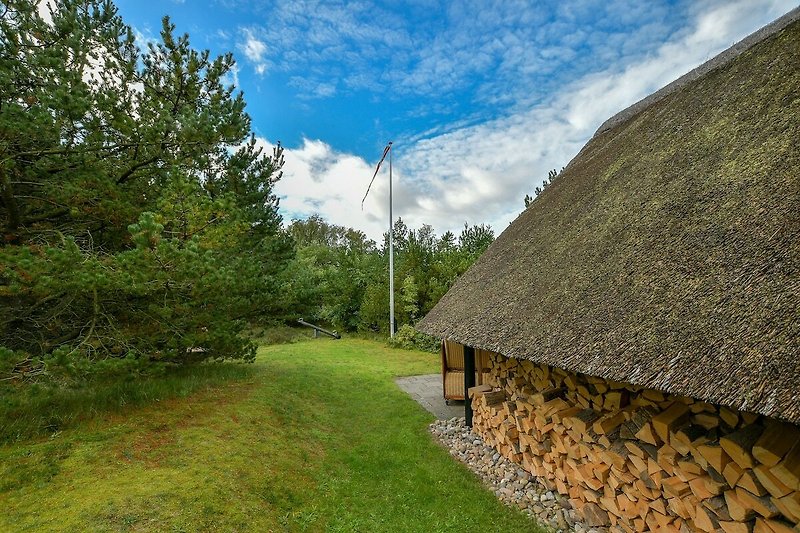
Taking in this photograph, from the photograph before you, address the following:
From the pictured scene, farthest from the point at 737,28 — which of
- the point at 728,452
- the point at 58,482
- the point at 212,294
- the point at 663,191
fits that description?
the point at 58,482

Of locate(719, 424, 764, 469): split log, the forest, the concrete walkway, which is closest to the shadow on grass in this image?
the forest

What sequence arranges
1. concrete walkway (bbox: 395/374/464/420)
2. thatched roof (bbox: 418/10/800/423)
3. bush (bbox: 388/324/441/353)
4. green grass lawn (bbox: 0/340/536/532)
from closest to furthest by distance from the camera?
thatched roof (bbox: 418/10/800/423) < green grass lawn (bbox: 0/340/536/532) < concrete walkway (bbox: 395/374/464/420) < bush (bbox: 388/324/441/353)

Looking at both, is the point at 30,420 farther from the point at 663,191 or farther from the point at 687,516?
the point at 663,191

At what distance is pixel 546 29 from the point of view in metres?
5.95

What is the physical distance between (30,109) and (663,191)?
6.17 meters

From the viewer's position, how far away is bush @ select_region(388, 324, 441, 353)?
493 inches

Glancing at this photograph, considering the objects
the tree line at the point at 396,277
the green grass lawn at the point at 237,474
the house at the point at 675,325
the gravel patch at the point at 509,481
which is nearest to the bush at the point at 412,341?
the tree line at the point at 396,277

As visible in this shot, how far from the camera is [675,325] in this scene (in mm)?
2055

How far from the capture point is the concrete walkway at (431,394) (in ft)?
20.0

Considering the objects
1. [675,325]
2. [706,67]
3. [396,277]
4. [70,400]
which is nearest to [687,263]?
[675,325]

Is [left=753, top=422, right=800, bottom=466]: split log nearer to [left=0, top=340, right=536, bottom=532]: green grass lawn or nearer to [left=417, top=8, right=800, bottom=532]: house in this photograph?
[left=417, top=8, right=800, bottom=532]: house

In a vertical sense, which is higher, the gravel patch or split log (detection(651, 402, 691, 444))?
split log (detection(651, 402, 691, 444))

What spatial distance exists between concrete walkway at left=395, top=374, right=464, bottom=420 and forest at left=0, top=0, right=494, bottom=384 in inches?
126

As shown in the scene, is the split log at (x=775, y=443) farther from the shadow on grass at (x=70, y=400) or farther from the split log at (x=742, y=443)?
the shadow on grass at (x=70, y=400)
